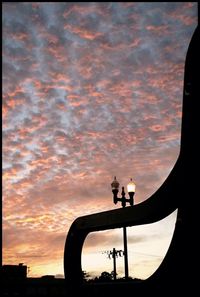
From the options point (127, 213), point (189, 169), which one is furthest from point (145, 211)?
point (189, 169)

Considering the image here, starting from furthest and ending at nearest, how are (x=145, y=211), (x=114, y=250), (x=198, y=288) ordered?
1. (x=114, y=250)
2. (x=145, y=211)
3. (x=198, y=288)

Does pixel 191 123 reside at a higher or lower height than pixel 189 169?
higher

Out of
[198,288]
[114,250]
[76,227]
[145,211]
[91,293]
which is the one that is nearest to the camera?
[198,288]

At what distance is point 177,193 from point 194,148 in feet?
0.48

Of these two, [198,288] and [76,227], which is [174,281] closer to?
[198,288]

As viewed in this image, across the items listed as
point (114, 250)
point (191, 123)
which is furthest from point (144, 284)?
point (114, 250)

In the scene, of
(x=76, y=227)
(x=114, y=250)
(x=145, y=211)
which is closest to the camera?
(x=145, y=211)

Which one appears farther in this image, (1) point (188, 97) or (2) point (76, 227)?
(2) point (76, 227)

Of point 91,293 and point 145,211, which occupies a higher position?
point 145,211

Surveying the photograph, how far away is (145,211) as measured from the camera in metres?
1.29

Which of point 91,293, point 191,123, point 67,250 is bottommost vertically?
point 91,293

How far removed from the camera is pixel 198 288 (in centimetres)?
119

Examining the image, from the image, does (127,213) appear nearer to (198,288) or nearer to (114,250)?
(198,288)

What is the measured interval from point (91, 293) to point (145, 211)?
1.32ft
